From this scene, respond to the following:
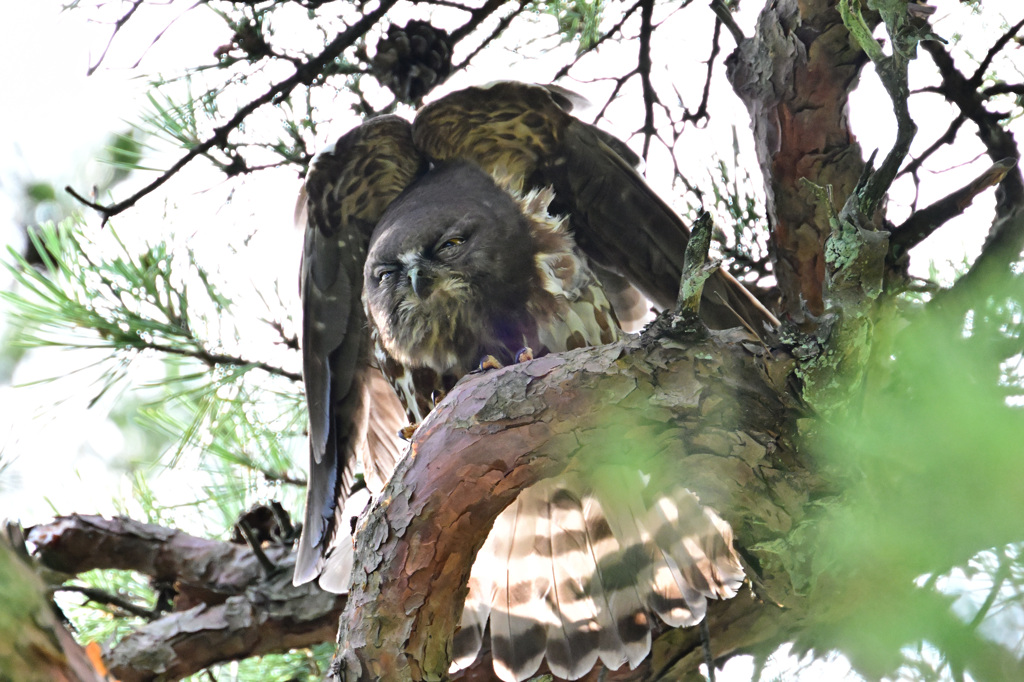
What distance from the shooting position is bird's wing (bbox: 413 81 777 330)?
6.68 feet

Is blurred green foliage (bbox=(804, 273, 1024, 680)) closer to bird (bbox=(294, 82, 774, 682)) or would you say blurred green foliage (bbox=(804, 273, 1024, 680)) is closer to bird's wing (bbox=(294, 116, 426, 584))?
bird (bbox=(294, 82, 774, 682))

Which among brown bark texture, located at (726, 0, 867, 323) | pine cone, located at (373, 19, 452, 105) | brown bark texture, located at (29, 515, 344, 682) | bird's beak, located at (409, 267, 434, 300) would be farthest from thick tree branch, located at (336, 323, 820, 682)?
pine cone, located at (373, 19, 452, 105)

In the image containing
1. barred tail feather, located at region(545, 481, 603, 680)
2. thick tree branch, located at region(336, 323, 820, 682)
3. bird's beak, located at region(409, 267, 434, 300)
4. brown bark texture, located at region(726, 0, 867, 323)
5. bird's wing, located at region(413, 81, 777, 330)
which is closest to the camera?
thick tree branch, located at region(336, 323, 820, 682)

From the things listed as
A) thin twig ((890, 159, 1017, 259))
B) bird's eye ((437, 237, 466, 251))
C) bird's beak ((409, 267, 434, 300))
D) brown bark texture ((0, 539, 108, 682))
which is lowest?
brown bark texture ((0, 539, 108, 682))

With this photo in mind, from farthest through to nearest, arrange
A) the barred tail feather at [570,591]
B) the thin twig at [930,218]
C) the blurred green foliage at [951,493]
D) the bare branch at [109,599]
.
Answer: the bare branch at [109,599] → the barred tail feather at [570,591] → the thin twig at [930,218] → the blurred green foliage at [951,493]

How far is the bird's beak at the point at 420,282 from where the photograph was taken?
193 centimetres

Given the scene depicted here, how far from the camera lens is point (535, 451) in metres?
1.30

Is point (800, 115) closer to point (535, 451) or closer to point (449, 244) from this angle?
point (449, 244)

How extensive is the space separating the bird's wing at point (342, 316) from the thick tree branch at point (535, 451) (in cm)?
75

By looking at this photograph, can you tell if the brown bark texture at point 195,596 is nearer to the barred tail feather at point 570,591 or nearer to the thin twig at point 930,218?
the barred tail feather at point 570,591

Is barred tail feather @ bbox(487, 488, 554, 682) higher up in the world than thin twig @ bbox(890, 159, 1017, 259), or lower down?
lower down

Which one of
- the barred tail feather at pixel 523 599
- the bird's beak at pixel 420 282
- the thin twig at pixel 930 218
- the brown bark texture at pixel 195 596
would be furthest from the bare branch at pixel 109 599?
the thin twig at pixel 930 218

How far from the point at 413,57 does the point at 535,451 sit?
1334mm

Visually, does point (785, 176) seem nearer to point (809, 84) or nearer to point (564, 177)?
point (809, 84)
